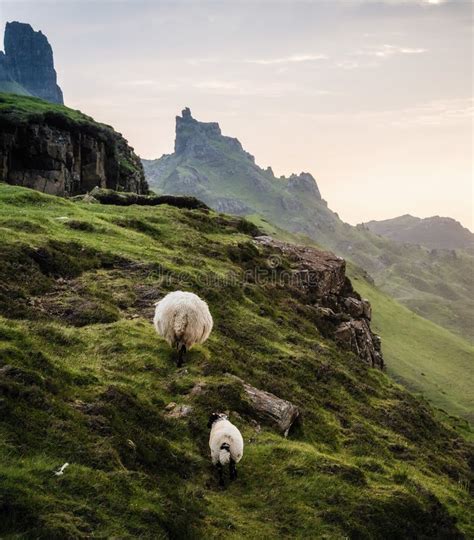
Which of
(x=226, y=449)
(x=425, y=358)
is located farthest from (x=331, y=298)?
(x=425, y=358)

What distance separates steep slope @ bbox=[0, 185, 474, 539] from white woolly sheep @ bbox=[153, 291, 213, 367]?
73 centimetres

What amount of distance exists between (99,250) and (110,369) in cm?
1420

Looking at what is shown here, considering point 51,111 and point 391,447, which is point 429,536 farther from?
point 51,111

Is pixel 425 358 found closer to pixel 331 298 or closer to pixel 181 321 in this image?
pixel 331 298

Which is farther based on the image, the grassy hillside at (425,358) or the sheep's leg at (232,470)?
the grassy hillside at (425,358)

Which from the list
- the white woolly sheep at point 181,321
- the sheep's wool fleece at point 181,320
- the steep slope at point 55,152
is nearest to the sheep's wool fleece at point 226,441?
the white woolly sheep at point 181,321

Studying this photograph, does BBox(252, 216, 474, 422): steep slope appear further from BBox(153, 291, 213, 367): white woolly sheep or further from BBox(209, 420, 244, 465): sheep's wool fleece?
BBox(209, 420, 244, 465): sheep's wool fleece

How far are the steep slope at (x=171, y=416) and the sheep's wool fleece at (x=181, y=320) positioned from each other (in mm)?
852

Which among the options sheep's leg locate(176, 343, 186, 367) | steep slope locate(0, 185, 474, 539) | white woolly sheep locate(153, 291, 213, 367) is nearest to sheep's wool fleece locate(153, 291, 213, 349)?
white woolly sheep locate(153, 291, 213, 367)

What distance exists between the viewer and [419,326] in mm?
138500

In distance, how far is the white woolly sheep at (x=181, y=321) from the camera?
21.9m

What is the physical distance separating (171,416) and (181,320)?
14.4 feet

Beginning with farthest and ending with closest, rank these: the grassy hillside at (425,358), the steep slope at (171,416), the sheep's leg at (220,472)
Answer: the grassy hillside at (425,358)
the sheep's leg at (220,472)
the steep slope at (171,416)

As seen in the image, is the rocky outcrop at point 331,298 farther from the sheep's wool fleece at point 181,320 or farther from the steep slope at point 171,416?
the sheep's wool fleece at point 181,320
